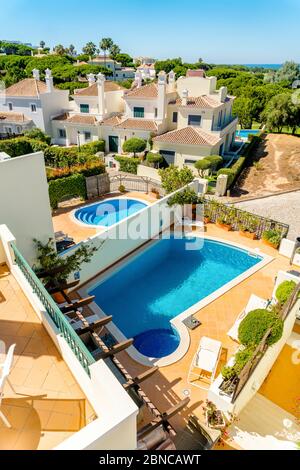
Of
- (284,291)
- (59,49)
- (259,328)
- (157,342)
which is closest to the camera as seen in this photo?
(259,328)

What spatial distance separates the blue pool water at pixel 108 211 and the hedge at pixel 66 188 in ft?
5.65

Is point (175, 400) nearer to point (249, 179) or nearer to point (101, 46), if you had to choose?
point (249, 179)

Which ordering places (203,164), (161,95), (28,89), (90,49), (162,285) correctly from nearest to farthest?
(162,285)
(203,164)
(161,95)
(28,89)
(90,49)

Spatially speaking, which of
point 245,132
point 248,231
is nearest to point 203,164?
point 248,231

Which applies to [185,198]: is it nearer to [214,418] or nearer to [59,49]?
[214,418]

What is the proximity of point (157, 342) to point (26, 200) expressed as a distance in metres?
7.85

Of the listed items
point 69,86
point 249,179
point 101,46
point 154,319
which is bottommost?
point 154,319

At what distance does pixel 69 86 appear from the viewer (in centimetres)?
6688

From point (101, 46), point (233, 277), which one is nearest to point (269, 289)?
point (233, 277)

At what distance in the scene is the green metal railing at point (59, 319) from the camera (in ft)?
17.4

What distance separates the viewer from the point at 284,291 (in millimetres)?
12383

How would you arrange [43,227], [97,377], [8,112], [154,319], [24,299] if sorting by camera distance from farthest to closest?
[8,112] < [154,319] < [43,227] < [24,299] < [97,377]

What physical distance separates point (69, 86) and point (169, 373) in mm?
70134

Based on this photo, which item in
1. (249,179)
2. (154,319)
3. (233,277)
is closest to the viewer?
(154,319)
